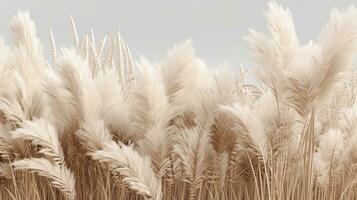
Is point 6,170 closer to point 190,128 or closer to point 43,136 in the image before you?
point 43,136

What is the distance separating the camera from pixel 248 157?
5.84 feet

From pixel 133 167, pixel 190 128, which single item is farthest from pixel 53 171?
pixel 190 128

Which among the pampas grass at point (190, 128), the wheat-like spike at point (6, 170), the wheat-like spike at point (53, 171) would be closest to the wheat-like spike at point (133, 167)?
the pampas grass at point (190, 128)

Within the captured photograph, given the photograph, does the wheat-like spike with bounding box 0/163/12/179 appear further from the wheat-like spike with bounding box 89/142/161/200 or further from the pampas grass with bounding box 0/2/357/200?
the wheat-like spike with bounding box 89/142/161/200

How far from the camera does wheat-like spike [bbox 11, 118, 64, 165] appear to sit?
5.63 ft

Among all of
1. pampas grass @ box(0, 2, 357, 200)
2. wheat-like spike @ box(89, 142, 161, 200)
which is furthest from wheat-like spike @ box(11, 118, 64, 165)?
wheat-like spike @ box(89, 142, 161, 200)

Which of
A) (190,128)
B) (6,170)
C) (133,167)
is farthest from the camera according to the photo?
(6,170)

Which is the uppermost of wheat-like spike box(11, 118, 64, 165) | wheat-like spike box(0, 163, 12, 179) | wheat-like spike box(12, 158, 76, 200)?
wheat-like spike box(11, 118, 64, 165)

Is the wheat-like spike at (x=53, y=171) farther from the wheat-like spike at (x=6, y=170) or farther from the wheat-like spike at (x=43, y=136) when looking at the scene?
the wheat-like spike at (x=6, y=170)

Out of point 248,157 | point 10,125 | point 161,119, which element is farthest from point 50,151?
point 248,157

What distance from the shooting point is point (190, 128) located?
180cm

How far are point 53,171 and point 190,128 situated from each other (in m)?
0.39

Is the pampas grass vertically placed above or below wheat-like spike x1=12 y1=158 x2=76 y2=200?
above

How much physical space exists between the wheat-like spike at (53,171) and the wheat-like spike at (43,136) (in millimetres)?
27
